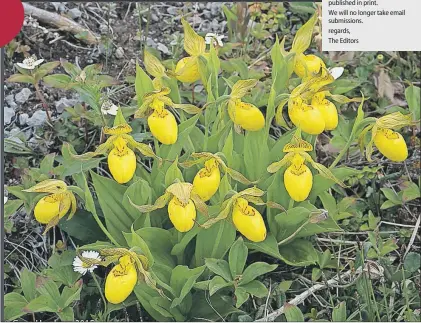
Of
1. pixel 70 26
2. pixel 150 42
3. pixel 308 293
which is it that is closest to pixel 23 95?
pixel 70 26

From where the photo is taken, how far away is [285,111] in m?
2.05

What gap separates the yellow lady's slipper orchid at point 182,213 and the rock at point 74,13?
0.75 meters

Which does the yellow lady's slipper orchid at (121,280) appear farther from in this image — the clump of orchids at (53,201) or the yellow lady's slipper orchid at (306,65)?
the yellow lady's slipper orchid at (306,65)

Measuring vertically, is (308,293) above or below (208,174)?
below

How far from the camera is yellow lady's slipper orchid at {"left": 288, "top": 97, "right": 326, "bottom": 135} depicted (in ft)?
5.31

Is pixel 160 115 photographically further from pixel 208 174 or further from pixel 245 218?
pixel 245 218

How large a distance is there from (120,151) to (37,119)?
1.50 feet

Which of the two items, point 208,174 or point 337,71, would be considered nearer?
point 208,174

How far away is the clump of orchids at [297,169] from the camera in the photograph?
158 centimetres

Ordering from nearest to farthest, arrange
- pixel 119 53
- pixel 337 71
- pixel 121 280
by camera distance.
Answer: pixel 121 280, pixel 337 71, pixel 119 53

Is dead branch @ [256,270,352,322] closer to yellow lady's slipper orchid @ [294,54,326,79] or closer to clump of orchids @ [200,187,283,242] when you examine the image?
clump of orchids @ [200,187,283,242]

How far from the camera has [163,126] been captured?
63.1 inches

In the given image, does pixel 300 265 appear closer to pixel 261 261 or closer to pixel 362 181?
pixel 261 261

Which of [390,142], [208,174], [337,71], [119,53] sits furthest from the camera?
[119,53]
